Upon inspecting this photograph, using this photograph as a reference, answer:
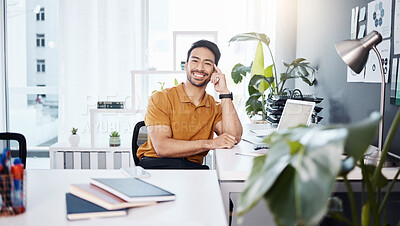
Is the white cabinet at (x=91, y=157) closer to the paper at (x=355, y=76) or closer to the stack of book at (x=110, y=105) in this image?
the stack of book at (x=110, y=105)

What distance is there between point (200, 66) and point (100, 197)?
4.99 feet

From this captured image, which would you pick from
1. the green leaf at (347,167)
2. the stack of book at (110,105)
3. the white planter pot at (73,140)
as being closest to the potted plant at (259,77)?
the stack of book at (110,105)

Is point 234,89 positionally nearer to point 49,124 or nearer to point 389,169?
point 49,124

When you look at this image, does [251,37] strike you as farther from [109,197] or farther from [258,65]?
[109,197]

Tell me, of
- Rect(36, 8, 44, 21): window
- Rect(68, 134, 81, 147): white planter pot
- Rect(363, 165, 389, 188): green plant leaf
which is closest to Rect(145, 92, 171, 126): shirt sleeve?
Rect(363, 165, 389, 188): green plant leaf

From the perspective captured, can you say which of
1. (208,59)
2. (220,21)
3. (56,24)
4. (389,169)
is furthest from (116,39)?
(389,169)

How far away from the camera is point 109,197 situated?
1.49 meters

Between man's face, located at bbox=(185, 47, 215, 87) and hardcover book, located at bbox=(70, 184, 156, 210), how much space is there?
1.37 metres

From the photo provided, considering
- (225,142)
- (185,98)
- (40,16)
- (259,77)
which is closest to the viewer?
(225,142)

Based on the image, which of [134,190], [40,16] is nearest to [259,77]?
[134,190]

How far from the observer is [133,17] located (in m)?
4.82

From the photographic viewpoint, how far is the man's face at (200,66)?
9.35 feet

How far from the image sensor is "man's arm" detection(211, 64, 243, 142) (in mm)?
2725

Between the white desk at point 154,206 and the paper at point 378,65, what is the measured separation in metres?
1.03
